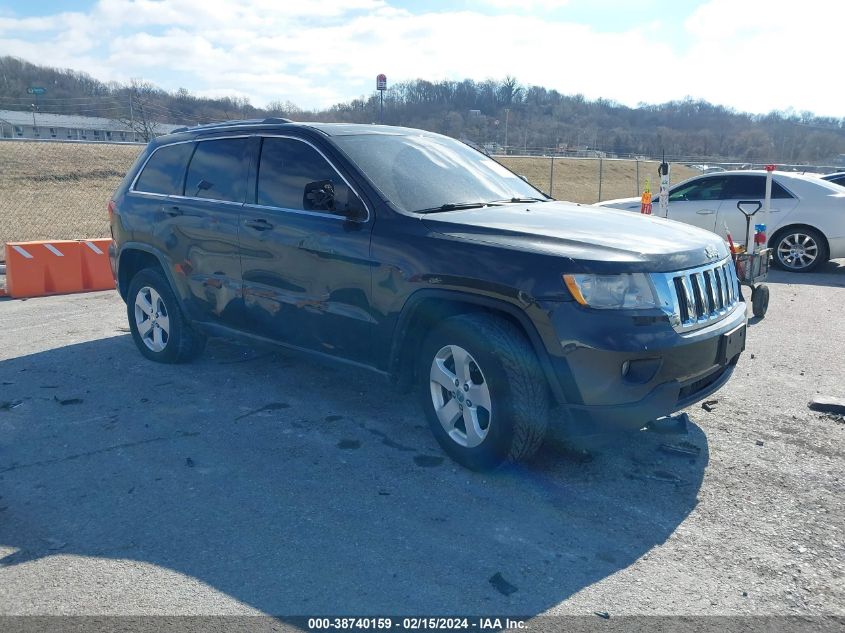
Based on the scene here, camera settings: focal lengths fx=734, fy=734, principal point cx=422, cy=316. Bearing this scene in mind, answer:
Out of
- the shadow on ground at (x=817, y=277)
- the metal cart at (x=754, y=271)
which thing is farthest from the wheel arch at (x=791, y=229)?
the metal cart at (x=754, y=271)

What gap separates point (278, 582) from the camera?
3.05m

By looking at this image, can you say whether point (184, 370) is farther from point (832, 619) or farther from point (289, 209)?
point (832, 619)

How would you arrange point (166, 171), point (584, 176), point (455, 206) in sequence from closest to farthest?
point (455, 206), point (166, 171), point (584, 176)

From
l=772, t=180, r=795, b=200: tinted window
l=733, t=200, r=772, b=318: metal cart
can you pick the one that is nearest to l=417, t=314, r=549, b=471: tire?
l=733, t=200, r=772, b=318: metal cart

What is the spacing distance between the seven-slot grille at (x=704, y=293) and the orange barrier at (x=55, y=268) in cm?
771

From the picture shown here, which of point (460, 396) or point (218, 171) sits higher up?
point (218, 171)

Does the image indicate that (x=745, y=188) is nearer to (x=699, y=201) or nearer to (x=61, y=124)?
(x=699, y=201)

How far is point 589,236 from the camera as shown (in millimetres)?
3961

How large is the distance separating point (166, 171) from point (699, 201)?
889cm

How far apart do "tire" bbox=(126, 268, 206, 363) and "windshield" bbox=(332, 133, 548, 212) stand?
86.3 inches

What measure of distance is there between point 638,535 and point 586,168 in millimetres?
41516

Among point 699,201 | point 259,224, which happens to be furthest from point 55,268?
point 699,201

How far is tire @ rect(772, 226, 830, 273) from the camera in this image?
11078mm

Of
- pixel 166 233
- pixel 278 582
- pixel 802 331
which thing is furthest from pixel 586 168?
pixel 278 582
